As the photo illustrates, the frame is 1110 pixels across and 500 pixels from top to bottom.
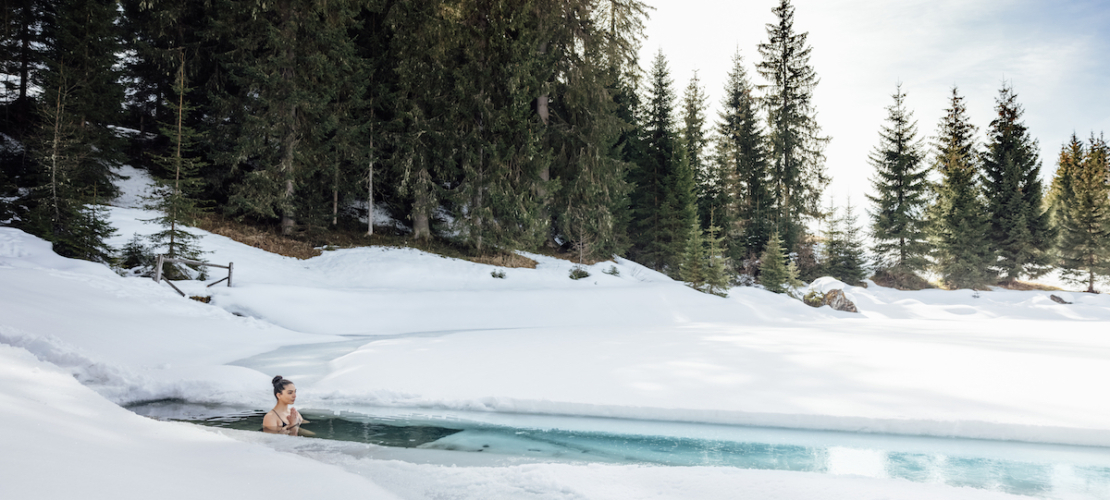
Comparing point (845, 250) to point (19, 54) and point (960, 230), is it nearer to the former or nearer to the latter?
point (960, 230)

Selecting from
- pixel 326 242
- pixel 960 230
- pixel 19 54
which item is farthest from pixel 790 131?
pixel 19 54

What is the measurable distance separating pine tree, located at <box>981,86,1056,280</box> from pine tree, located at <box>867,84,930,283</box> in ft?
12.7

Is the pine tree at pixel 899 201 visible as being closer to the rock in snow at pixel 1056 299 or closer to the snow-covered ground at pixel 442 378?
the rock in snow at pixel 1056 299

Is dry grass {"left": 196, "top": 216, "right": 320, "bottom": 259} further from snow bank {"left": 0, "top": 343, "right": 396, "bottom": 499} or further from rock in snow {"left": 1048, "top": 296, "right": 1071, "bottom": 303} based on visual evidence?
rock in snow {"left": 1048, "top": 296, "right": 1071, "bottom": 303}

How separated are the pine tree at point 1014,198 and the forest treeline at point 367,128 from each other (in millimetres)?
923

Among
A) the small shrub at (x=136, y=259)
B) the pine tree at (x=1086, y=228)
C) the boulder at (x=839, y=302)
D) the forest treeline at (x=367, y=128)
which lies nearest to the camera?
the small shrub at (x=136, y=259)

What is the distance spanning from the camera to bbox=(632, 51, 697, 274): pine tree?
26.7m

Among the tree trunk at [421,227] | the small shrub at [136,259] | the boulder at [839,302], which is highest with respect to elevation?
the tree trunk at [421,227]

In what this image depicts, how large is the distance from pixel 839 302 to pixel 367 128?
20.6 m

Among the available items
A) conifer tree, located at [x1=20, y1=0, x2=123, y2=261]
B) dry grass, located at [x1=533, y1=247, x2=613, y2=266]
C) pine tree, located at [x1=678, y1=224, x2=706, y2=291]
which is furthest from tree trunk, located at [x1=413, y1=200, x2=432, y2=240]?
pine tree, located at [x1=678, y1=224, x2=706, y2=291]

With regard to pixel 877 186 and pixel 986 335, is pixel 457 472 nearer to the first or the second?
pixel 986 335

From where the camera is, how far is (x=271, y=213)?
1762cm

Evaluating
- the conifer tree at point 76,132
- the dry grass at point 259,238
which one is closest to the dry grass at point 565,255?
the dry grass at point 259,238

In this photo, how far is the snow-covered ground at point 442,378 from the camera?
3328mm
